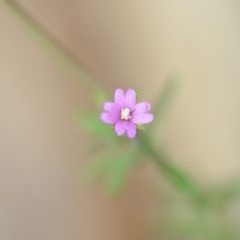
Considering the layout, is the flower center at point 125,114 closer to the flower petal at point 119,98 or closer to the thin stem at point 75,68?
the flower petal at point 119,98

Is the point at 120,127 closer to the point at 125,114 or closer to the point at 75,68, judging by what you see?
the point at 125,114

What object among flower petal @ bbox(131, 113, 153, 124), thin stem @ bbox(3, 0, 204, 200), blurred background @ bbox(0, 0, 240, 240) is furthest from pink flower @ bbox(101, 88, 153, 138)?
blurred background @ bbox(0, 0, 240, 240)

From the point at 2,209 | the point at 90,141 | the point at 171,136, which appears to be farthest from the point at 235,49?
the point at 2,209

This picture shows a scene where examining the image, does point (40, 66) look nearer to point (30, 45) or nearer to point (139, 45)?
point (30, 45)

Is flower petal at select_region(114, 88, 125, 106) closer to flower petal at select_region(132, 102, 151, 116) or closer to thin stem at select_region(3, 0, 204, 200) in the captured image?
flower petal at select_region(132, 102, 151, 116)

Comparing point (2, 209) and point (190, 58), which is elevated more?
point (190, 58)

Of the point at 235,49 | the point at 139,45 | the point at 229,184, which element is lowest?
the point at 229,184
